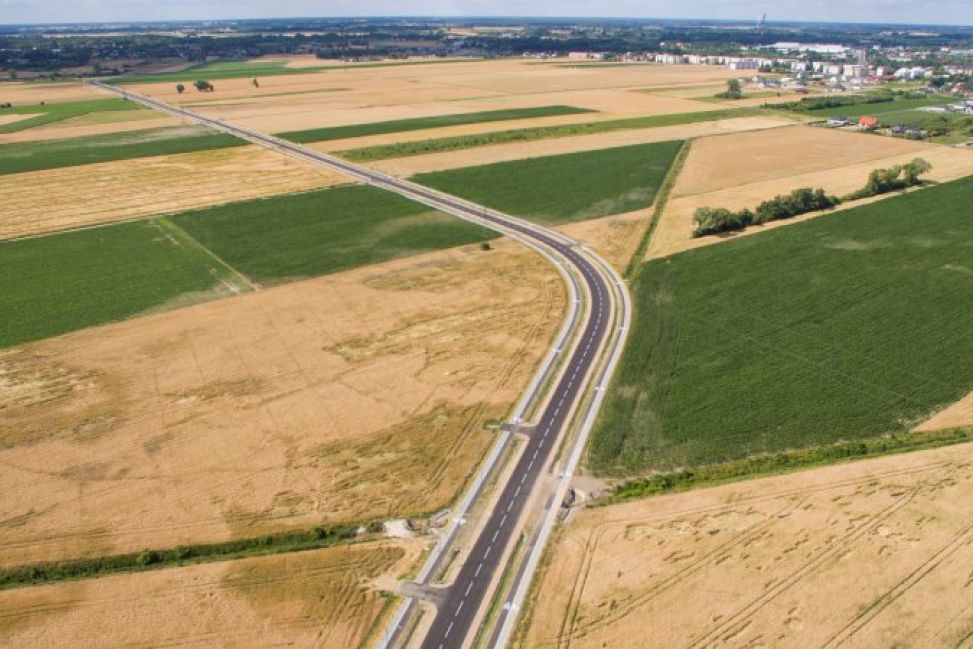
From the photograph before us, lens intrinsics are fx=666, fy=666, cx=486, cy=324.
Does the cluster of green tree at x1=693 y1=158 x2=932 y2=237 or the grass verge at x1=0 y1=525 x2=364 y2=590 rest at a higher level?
the cluster of green tree at x1=693 y1=158 x2=932 y2=237

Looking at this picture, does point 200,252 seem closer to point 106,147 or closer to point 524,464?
point 524,464

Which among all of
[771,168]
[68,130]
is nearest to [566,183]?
[771,168]

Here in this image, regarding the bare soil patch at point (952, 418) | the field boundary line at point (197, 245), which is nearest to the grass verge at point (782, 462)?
the bare soil patch at point (952, 418)

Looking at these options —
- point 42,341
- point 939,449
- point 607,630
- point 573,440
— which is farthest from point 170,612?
point 939,449

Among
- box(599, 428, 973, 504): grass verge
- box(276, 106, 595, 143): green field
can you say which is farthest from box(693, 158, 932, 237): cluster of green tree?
box(276, 106, 595, 143): green field

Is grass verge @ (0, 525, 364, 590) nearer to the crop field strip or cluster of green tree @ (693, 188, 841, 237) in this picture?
the crop field strip

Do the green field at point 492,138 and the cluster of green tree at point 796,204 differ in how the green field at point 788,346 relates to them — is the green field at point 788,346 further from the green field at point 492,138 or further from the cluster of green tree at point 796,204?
the green field at point 492,138

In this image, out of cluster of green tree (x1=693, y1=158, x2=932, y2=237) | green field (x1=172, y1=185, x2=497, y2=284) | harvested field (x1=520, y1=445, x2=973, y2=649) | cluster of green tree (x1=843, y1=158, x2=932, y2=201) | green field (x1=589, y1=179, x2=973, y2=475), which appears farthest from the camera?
cluster of green tree (x1=843, y1=158, x2=932, y2=201)
